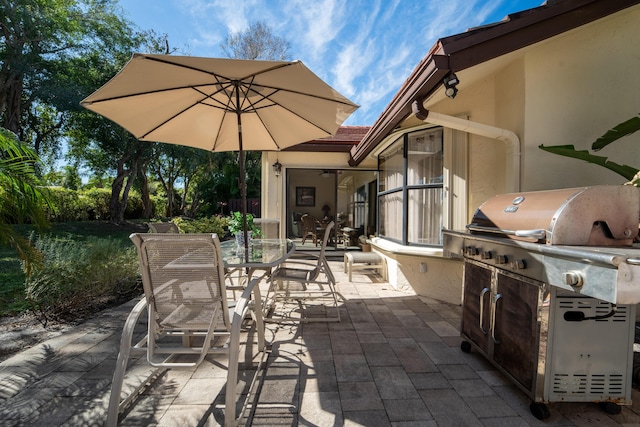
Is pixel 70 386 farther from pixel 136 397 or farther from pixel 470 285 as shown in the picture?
pixel 470 285

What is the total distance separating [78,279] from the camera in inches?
151

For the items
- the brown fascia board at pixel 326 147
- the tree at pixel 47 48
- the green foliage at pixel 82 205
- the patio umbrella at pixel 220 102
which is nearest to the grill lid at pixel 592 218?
the patio umbrella at pixel 220 102

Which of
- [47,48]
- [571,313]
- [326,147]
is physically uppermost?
[47,48]

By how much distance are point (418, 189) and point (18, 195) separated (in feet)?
15.7

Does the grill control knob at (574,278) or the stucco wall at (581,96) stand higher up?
the stucco wall at (581,96)

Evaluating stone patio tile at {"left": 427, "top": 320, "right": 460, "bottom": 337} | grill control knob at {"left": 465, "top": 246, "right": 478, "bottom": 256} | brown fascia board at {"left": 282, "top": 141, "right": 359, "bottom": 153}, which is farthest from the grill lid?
brown fascia board at {"left": 282, "top": 141, "right": 359, "bottom": 153}

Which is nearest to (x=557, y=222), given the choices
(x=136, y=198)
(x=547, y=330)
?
(x=547, y=330)

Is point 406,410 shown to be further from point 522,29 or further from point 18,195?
point 18,195

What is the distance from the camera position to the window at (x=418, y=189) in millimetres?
4426

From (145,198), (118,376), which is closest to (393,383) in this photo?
(118,376)

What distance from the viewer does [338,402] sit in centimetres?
202

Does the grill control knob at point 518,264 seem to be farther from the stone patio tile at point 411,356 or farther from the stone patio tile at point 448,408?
the stone patio tile at point 411,356

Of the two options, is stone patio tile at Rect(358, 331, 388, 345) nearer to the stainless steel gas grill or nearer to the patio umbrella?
the stainless steel gas grill

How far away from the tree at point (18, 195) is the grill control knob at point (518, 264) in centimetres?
405
